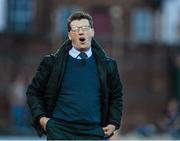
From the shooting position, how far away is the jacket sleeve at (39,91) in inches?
282

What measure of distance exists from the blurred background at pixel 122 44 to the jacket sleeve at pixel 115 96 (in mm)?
19640

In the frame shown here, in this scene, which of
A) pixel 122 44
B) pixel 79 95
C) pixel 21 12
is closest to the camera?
pixel 79 95

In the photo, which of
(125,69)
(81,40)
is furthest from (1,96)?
(81,40)

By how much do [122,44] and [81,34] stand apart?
89.7 ft

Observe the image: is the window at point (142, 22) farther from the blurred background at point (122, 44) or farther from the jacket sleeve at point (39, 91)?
the jacket sleeve at point (39, 91)

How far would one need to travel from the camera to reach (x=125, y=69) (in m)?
34.0

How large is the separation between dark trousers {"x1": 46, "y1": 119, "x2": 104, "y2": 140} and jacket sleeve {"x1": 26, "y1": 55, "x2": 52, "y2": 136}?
5.0 inches

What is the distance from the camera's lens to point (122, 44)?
34.5 m

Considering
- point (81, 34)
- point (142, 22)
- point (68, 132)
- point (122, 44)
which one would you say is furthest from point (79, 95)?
point (142, 22)

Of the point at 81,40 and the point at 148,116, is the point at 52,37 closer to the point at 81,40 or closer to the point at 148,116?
the point at 148,116

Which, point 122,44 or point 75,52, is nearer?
point 75,52

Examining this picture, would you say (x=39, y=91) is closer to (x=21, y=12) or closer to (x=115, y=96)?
(x=115, y=96)

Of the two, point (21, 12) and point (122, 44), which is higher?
point (21, 12)

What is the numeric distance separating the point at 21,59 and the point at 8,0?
15.7ft
